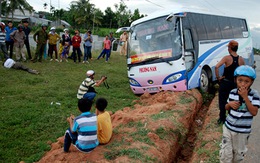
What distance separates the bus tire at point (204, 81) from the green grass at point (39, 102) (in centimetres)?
238

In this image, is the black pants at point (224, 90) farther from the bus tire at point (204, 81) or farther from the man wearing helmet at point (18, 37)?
the man wearing helmet at point (18, 37)

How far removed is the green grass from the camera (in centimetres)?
549

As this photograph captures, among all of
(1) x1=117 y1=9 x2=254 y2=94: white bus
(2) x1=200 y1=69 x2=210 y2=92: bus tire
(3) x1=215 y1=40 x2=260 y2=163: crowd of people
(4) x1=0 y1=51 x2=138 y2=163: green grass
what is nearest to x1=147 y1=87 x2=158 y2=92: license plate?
(1) x1=117 y1=9 x2=254 y2=94: white bus

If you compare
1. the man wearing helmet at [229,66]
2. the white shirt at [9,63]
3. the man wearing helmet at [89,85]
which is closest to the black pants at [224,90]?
the man wearing helmet at [229,66]

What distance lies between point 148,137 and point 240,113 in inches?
81.4

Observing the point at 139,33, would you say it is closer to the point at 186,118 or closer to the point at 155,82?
the point at 155,82

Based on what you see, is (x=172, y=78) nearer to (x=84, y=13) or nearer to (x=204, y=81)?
(x=204, y=81)

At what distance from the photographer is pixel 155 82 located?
934 centimetres

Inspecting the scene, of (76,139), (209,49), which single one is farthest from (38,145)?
(209,49)

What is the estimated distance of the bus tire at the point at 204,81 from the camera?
991 centimetres

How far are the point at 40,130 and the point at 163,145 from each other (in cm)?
280

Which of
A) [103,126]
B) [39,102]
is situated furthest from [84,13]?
[103,126]

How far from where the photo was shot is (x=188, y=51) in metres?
9.18

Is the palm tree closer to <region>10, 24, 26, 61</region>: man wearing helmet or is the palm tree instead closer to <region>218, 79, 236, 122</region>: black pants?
<region>10, 24, 26, 61</region>: man wearing helmet
